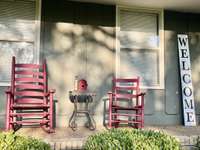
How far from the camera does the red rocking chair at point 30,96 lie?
3676mm

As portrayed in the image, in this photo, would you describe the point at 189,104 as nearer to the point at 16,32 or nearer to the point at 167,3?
the point at 167,3

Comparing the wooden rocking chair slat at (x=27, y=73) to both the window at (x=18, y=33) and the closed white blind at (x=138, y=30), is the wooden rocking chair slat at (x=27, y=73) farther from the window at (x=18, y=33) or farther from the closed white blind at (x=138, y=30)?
the closed white blind at (x=138, y=30)

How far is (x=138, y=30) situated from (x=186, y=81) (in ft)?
4.34

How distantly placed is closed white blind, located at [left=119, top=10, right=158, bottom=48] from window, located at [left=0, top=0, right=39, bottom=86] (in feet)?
5.15

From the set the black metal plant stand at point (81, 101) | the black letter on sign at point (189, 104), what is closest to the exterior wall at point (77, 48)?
the black metal plant stand at point (81, 101)

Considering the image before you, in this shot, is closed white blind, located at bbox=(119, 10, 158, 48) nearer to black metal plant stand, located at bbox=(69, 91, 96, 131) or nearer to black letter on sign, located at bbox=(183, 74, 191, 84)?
black letter on sign, located at bbox=(183, 74, 191, 84)

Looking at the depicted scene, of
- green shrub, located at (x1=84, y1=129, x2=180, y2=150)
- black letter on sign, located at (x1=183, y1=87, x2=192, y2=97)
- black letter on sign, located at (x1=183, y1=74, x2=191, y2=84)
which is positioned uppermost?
black letter on sign, located at (x1=183, y1=74, x2=191, y2=84)

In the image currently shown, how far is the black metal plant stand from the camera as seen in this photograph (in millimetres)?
4227

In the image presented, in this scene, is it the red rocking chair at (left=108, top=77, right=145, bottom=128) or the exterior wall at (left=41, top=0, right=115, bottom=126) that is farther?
the exterior wall at (left=41, top=0, right=115, bottom=126)

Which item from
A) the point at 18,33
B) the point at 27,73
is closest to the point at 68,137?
the point at 27,73

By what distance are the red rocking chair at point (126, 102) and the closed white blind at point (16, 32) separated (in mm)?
1537

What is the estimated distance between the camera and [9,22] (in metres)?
4.21

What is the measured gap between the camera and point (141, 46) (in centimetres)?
480

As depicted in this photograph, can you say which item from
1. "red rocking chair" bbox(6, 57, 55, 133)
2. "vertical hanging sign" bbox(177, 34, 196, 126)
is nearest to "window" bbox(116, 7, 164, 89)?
"vertical hanging sign" bbox(177, 34, 196, 126)
